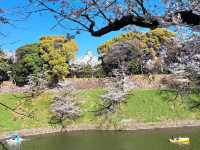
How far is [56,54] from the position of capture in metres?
62.0

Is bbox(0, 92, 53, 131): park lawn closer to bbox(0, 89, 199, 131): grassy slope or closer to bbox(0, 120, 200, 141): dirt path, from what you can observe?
bbox(0, 89, 199, 131): grassy slope

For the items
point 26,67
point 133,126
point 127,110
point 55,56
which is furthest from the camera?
point 55,56

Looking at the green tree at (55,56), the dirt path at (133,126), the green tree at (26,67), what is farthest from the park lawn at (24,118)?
the green tree at (26,67)

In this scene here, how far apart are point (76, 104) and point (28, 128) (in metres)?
6.51

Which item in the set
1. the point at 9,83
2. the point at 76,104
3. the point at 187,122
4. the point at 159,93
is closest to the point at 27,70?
the point at 9,83

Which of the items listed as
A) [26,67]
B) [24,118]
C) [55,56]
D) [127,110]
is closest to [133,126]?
[127,110]

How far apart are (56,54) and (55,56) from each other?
1.65 ft

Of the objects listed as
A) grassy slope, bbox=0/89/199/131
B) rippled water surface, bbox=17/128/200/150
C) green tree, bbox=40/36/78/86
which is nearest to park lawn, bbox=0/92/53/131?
grassy slope, bbox=0/89/199/131

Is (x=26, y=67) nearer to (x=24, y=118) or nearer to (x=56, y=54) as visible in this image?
(x=56, y=54)

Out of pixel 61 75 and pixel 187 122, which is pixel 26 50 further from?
pixel 187 122

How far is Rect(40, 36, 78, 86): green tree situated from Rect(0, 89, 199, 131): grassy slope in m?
9.41

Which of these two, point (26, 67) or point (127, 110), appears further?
point (26, 67)

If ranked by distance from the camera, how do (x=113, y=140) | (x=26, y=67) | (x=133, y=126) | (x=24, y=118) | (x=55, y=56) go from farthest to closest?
(x=55, y=56), (x=26, y=67), (x=24, y=118), (x=133, y=126), (x=113, y=140)

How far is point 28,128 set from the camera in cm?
4388
